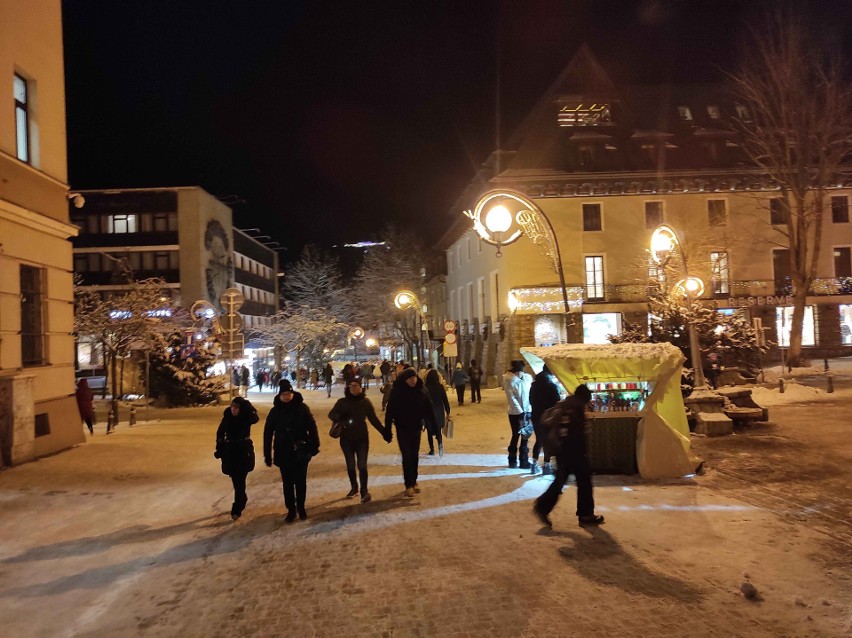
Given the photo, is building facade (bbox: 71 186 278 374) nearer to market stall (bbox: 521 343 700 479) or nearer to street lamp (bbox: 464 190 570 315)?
street lamp (bbox: 464 190 570 315)

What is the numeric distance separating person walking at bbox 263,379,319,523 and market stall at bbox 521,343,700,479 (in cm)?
374

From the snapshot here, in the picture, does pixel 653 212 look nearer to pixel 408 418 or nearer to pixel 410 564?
pixel 408 418

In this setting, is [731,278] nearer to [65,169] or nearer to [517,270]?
[517,270]

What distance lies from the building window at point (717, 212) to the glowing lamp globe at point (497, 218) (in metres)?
26.1

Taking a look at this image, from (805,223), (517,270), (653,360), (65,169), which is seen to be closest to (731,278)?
(805,223)

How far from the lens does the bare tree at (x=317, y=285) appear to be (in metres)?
61.0

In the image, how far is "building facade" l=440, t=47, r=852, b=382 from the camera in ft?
110

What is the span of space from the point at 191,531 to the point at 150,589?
75.3 inches

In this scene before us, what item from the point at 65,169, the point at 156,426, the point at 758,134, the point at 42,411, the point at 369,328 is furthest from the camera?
the point at 369,328

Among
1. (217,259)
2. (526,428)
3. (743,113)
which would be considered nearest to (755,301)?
(743,113)

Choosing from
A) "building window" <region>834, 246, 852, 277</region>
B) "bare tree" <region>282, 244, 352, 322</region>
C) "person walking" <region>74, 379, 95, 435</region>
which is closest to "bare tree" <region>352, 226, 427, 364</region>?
"bare tree" <region>282, 244, 352, 322</region>

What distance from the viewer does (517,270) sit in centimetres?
3331

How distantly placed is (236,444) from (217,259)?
5475 cm

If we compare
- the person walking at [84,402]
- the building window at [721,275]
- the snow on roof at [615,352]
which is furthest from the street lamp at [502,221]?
the building window at [721,275]
